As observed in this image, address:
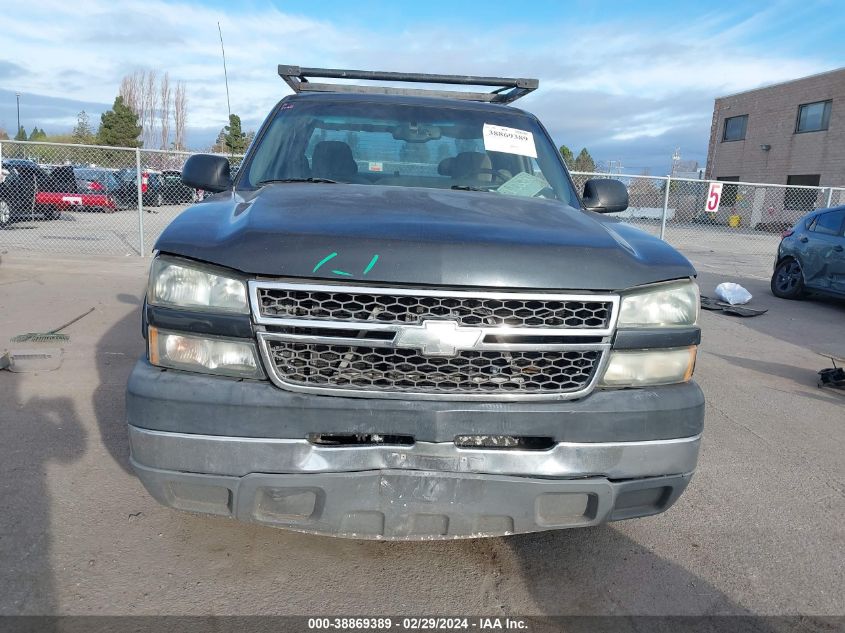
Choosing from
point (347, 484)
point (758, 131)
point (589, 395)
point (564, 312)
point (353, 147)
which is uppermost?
point (758, 131)

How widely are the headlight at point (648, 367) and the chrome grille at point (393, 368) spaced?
227mm

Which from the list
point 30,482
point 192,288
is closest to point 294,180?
point 192,288

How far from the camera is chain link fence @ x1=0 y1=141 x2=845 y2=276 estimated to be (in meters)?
13.3

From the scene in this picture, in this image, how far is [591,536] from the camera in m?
2.98

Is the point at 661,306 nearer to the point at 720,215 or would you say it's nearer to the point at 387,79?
the point at 387,79

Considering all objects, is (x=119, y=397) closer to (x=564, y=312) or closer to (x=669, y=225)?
(x=564, y=312)

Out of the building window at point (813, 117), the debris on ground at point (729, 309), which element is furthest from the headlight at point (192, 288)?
the building window at point (813, 117)

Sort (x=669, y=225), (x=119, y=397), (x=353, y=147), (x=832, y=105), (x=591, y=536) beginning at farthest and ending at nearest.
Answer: (x=832, y=105) < (x=669, y=225) < (x=119, y=397) < (x=353, y=147) < (x=591, y=536)

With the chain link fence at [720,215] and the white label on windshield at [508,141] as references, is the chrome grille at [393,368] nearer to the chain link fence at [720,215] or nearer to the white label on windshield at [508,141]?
the white label on windshield at [508,141]

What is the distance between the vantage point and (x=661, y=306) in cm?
231

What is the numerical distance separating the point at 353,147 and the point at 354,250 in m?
1.64

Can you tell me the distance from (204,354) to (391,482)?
2.45 feet

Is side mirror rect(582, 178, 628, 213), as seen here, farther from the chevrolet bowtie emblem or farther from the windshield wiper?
the chevrolet bowtie emblem

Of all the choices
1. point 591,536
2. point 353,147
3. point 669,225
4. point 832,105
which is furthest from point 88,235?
point 832,105
